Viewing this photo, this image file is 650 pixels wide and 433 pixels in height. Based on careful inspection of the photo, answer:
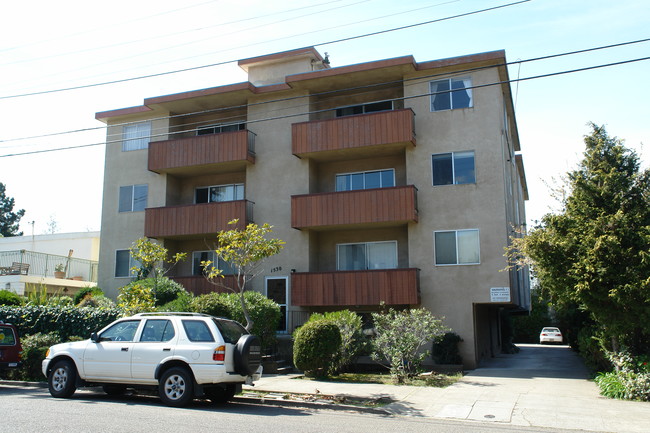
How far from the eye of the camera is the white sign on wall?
18.9m

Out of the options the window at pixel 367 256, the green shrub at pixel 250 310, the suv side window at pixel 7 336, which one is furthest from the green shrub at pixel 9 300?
the window at pixel 367 256

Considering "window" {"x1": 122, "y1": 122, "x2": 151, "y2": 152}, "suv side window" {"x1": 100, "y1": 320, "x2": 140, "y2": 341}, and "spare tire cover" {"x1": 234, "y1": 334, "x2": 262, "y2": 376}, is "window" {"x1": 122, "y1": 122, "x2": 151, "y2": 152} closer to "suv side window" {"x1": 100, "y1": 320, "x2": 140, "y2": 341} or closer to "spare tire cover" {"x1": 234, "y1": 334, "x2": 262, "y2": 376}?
"suv side window" {"x1": 100, "y1": 320, "x2": 140, "y2": 341}

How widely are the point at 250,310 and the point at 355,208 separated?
5.33 meters

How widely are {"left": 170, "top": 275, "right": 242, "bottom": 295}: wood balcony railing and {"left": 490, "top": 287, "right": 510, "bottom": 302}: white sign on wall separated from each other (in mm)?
9484

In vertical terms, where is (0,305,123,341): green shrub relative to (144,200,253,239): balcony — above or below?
below

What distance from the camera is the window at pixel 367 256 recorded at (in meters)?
21.6

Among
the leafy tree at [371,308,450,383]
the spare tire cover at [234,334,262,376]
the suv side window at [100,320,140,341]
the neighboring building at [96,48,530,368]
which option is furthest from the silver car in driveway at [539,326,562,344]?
the suv side window at [100,320,140,341]

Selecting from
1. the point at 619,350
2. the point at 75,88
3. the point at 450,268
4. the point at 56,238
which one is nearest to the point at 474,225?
the point at 450,268

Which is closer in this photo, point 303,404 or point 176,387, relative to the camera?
point 176,387

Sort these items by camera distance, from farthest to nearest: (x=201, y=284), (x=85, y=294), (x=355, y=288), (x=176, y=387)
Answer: (x=85, y=294) < (x=201, y=284) < (x=355, y=288) < (x=176, y=387)

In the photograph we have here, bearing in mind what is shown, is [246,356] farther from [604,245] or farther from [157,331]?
[604,245]

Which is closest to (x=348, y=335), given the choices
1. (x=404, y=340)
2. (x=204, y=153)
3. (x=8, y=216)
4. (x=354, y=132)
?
(x=404, y=340)

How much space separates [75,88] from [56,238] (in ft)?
79.4

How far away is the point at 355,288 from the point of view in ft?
66.4
